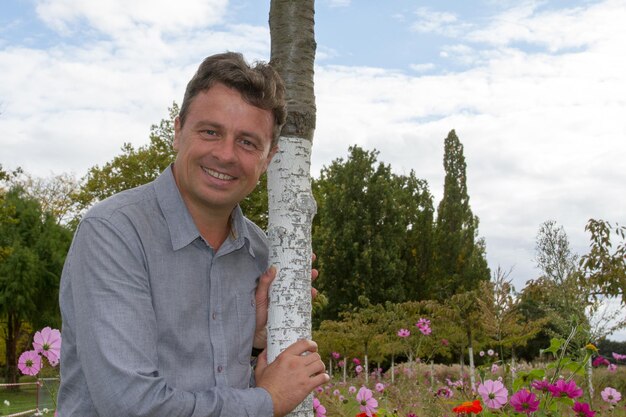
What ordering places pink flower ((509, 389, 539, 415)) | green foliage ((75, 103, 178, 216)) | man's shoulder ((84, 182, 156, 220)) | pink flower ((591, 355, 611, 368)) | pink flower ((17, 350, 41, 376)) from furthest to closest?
1. green foliage ((75, 103, 178, 216))
2. pink flower ((591, 355, 611, 368))
3. pink flower ((17, 350, 41, 376))
4. pink flower ((509, 389, 539, 415))
5. man's shoulder ((84, 182, 156, 220))

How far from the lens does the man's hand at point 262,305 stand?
10.2ft

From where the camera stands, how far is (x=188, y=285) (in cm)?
264

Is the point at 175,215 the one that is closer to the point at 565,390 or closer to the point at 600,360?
the point at 565,390

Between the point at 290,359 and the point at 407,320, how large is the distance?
19227 mm

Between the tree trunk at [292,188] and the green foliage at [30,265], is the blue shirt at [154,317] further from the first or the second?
the green foliage at [30,265]

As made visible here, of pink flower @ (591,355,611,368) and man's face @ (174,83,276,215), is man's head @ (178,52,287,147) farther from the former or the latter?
pink flower @ (591,355,611,368)

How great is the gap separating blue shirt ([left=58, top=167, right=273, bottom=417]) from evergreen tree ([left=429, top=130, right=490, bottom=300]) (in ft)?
108

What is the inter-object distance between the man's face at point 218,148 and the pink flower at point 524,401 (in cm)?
239

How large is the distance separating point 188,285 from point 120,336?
0.39 metres

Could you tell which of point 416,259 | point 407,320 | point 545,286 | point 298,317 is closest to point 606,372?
point 545,286

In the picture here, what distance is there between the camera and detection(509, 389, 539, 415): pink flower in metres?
4.27

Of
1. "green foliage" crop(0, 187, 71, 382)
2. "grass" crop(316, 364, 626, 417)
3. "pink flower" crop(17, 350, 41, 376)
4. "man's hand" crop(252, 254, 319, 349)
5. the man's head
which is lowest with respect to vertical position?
"grass" crop(316, 364, 626, 417)

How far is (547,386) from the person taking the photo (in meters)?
4.38

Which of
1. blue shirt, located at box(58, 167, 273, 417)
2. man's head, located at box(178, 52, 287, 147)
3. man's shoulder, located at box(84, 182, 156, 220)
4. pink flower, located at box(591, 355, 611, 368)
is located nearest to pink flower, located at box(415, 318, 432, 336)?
pink flower, located at box(591, 355, 611, 368)
